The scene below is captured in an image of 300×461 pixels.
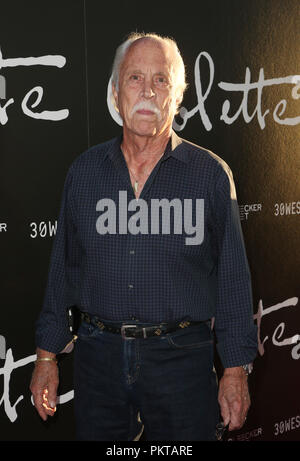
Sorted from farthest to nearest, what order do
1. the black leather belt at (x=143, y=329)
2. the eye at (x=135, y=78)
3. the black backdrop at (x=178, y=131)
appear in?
the black backdrop at (x=178, y=131) < the eye at (x=135, y=78) < the black leather belt at (x=143, y=329)

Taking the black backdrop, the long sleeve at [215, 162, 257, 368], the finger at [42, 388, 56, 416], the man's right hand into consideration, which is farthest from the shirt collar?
the finger at [42, 388, 56, 416]

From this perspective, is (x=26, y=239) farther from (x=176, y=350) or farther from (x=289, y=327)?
(x=289, y=327)

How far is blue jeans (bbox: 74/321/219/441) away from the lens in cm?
195

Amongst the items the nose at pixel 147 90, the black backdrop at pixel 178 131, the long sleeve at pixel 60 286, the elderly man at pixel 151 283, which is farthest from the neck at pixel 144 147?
the black backdrop at pixel 178 131

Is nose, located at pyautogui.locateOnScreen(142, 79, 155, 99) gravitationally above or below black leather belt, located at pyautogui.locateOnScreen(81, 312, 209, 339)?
above

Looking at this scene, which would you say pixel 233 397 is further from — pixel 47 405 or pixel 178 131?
pixel 178 131

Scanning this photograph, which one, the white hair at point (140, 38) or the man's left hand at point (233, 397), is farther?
the white hair at point (140, 38)

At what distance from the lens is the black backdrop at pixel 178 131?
8.02ft

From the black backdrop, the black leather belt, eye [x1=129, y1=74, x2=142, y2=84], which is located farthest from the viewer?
the black backdrop

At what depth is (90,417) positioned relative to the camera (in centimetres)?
206

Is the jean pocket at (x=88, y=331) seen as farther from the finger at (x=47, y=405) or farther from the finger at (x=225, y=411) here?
the finger at (x=225, y=411)

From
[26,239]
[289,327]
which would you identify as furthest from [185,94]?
[289,327]

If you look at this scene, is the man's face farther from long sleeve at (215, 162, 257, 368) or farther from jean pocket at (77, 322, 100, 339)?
jean pocket at (77, 322, 100, 339)

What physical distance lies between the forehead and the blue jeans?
872 mm
